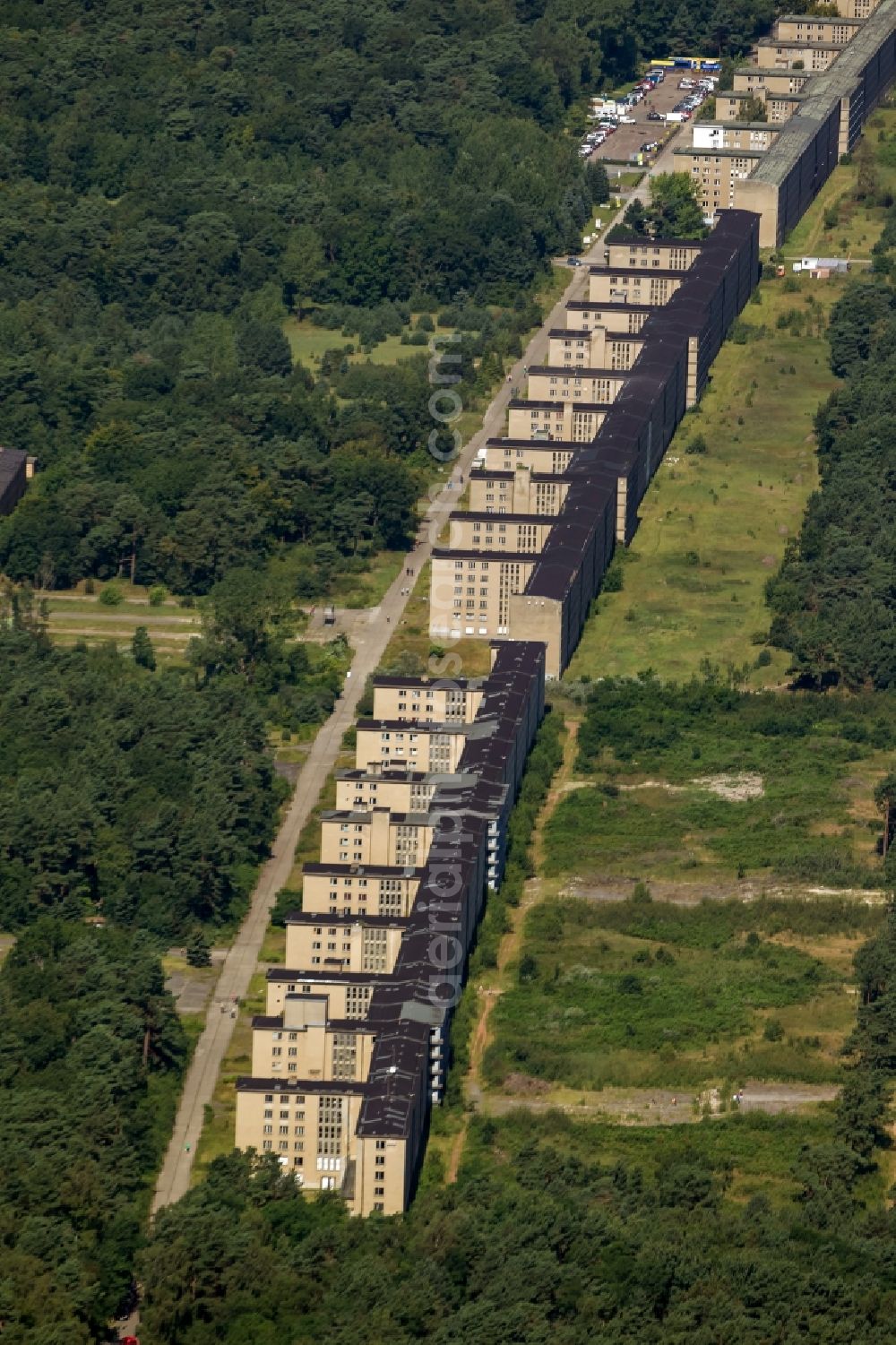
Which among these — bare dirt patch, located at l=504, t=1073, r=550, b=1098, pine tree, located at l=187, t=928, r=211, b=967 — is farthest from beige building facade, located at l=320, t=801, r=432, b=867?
bare dirt patch, located at l=504, t=1073, r=550, b=1098

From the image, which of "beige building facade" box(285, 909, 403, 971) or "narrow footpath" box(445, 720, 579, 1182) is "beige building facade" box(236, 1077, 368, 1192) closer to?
"narrow footpath" box(445, 720, 579, 1182)

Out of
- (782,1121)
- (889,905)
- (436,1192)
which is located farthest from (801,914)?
(436,1192)

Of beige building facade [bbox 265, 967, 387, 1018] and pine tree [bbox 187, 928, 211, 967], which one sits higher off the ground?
pine tree [bbox 187, 928, 211, 967]

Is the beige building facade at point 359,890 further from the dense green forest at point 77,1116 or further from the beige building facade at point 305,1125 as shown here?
the beige building facade at point 305,1125

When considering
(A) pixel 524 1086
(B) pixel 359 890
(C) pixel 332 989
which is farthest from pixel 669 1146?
(B) pixel 359 890

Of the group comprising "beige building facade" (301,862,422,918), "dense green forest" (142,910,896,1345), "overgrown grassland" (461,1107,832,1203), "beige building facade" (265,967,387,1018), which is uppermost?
"beige building facade" (301,862,422,918)

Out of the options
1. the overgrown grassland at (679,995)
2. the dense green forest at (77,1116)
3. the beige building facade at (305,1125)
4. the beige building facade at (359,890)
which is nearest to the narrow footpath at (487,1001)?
the overgrown grassland at (679,995)

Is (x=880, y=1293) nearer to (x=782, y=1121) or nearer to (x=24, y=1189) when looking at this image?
(x=782, y=1121)
